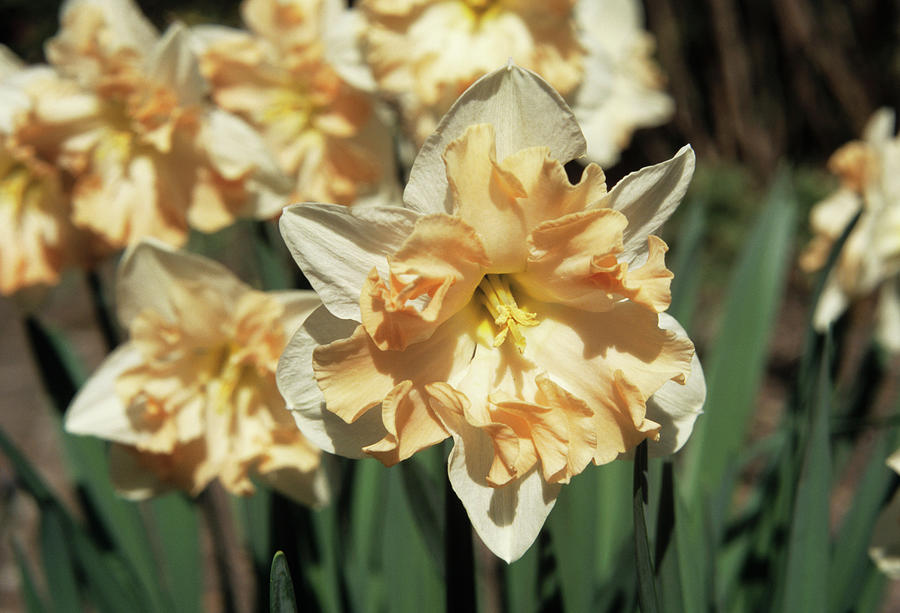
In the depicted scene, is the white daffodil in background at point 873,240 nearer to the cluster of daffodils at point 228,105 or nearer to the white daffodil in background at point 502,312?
the cluster of daffodils at point 228,105

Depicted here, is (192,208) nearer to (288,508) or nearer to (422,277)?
(288,508)

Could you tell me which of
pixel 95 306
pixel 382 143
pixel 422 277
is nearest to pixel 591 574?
pixel 422 277

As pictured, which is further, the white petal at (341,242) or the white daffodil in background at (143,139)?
the white daffodil in background at (143,139)

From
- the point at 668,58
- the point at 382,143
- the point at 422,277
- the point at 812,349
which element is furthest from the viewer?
the point at 668,58

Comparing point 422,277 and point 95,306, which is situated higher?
point 422,277

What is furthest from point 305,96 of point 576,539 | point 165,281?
point 576,539

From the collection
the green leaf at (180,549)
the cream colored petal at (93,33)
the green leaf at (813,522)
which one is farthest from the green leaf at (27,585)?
the green leaf at (813,522)
